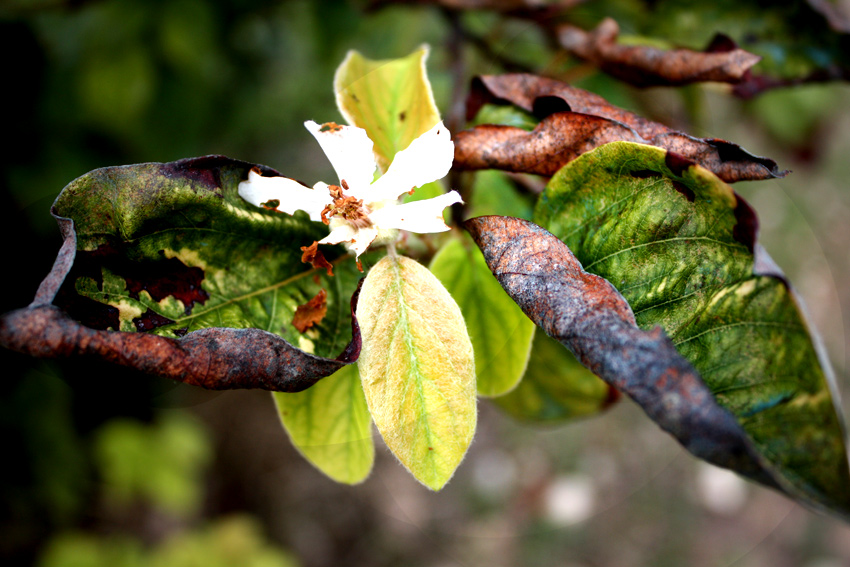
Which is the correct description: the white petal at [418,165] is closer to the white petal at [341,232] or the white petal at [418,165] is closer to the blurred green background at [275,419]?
the white petal at [341,232]

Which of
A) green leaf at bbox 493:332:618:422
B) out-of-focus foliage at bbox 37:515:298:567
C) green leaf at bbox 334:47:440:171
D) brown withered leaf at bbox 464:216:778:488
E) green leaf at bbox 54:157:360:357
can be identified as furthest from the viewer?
out-of-focus foliage at bbox 37:515:298:567

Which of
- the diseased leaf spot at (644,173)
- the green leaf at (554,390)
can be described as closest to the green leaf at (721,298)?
the diseased leaf spot at (644,173)

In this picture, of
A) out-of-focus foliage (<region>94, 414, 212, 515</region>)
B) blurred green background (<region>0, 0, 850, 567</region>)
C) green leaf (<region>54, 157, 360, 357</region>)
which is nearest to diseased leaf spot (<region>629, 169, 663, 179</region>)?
green leaf (<region>54, 157, 360, 357</region>)

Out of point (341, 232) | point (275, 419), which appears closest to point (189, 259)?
point (341, 232)

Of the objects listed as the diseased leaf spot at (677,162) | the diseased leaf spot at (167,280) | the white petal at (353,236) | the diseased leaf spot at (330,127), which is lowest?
the diseased leaf spot at (167,280)

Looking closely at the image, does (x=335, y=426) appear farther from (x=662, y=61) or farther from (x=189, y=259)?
(x=662, y=61)

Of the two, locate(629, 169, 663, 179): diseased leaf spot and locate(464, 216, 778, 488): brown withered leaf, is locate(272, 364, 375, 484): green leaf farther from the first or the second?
locate(629, 169, 663, 179): diseased leaf spot
